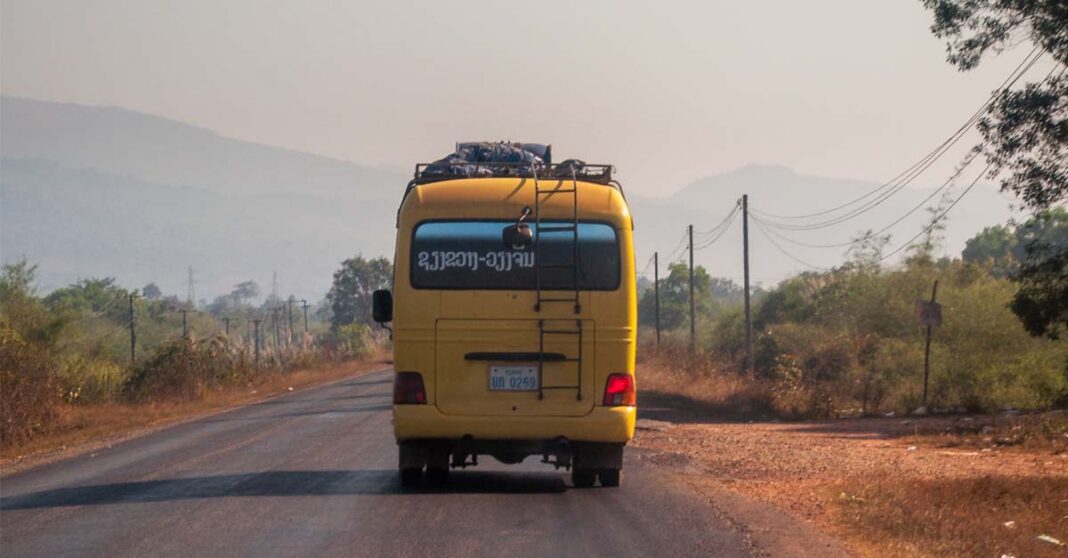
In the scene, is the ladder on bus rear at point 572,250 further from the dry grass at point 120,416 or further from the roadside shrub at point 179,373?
the roadside shrub at point 179,373

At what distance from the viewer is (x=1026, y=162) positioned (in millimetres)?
20125

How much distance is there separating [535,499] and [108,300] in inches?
4503

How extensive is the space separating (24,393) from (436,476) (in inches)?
633

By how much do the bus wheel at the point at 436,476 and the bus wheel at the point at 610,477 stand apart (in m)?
1.64

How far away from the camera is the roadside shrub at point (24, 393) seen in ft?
84.4

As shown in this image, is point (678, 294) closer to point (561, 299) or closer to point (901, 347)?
point (901, 347)

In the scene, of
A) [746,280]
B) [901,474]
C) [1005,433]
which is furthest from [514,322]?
[746,280]

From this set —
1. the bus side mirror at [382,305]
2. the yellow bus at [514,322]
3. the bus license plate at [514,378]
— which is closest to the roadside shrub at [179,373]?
the bus side mirror at [382,305]

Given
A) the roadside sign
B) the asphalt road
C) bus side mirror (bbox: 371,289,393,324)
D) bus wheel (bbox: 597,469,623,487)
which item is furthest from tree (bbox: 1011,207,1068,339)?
bus side mirror (bbox: 371,289,393,324)

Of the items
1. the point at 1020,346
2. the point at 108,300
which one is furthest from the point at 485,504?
the point at 108,300

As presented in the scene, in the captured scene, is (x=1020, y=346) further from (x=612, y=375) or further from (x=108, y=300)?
(x=108, y=300)

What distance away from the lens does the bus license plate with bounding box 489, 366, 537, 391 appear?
12680 mm

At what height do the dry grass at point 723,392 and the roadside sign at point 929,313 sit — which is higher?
the roadside sign at point 929,313

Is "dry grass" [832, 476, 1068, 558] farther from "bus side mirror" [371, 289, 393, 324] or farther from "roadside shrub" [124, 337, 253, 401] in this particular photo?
"roadside shrub" [124, 337, 253, 401]
